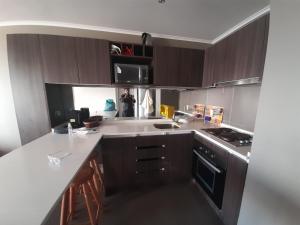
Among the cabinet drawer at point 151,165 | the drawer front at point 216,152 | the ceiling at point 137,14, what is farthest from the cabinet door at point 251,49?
the cabinet drawer at point 151,165

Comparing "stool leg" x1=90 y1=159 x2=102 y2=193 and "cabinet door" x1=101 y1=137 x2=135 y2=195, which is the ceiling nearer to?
"cabinet door" x1=101 y1=137 x2=135 y2=195

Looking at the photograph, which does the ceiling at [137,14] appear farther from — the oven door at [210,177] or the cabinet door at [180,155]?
the oven door at [210,177]

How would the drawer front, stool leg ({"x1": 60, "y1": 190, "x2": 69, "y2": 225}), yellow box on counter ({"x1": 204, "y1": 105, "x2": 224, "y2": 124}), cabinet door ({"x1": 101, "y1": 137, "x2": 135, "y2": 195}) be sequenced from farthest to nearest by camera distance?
yellow box on counter ({"x1": 204, "y1": 105, "x2": 224, "y2": 124})
cabinet door ({"x1": 101, "y1": 137, "x2": 135, "y2": 195})
the drawer front
stool leg ({"x1": 60, "y1": 190, "x2": 69, "y2": 225})

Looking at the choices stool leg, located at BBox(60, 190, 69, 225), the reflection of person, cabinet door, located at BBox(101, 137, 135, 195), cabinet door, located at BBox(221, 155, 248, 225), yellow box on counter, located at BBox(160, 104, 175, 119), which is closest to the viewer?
stool leg, located at BBox(60, 190, 69, 225)

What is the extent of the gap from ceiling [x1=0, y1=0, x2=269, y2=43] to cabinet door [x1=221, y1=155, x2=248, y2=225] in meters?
1.66

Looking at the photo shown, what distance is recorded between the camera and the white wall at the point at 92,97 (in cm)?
196

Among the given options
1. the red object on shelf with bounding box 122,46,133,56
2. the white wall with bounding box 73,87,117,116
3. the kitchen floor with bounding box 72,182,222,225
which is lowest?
the kitchen floor with bounding box 72,182,222,225

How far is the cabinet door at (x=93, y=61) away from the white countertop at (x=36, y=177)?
86 cm

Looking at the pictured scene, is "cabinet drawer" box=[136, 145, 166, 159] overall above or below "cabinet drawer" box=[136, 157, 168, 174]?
above

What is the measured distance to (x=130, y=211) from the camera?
4.65 feet

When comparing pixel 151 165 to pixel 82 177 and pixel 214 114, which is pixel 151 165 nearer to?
pixel 82 177

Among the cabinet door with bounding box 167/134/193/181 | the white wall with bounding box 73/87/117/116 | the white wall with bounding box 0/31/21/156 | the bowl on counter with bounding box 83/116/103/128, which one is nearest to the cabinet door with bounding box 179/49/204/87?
the cabinet door with bounding box 167/134/193/181

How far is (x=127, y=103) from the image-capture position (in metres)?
2.13

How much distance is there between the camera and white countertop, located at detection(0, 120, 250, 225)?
50 centimetres
